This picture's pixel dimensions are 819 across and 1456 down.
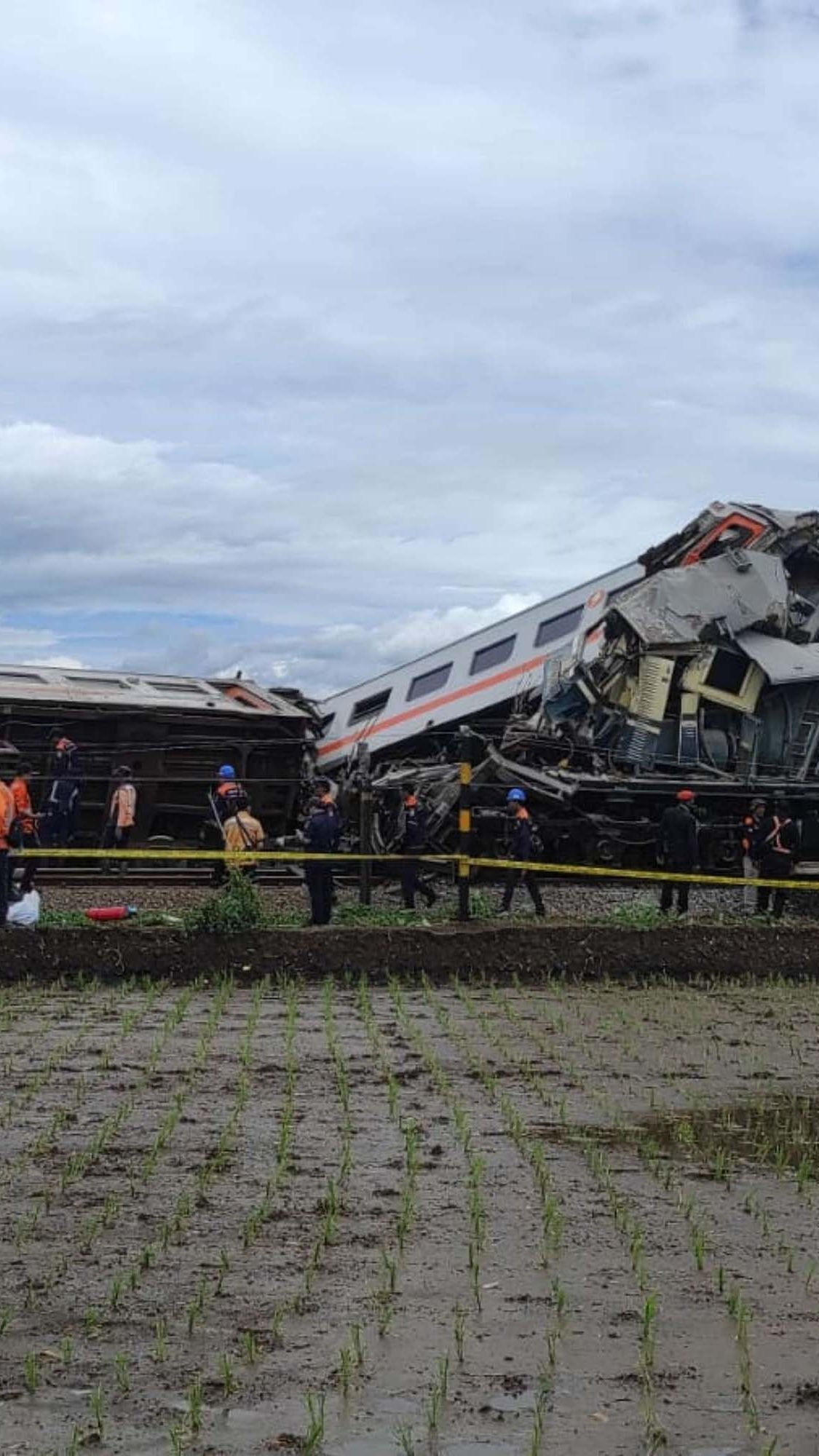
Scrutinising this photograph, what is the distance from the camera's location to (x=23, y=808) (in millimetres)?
15977

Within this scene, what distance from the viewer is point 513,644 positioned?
83.1 ft

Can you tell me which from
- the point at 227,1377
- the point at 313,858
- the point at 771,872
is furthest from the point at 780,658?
the point at 227,1377

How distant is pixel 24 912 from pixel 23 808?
2.22 meters

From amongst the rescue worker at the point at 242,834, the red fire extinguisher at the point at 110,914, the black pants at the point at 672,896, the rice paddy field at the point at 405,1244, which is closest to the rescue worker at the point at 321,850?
the rescue worker at the point at 242,834

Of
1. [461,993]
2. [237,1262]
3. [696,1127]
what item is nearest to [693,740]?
[461,993]

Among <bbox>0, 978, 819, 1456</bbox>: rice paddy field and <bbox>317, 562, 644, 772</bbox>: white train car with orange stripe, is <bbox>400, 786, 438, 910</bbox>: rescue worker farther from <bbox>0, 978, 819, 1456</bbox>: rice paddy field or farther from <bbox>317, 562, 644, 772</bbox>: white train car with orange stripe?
<bbox>0, 978, 819, 1456</bbox>: rice paddy field

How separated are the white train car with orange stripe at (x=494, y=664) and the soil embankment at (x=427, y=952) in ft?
31.2

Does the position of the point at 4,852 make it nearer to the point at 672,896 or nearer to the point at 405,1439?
the point at 672,896

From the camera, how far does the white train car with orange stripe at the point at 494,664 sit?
2423 cm

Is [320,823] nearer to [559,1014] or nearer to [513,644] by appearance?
[559,1014]

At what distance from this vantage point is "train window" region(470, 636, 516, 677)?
25.1 metres

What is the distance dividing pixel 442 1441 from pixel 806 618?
20.8 m

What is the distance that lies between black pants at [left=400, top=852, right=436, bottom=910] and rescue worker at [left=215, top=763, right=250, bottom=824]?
1.69 metres

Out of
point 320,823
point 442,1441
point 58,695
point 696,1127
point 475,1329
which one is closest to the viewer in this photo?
point 442,1441
